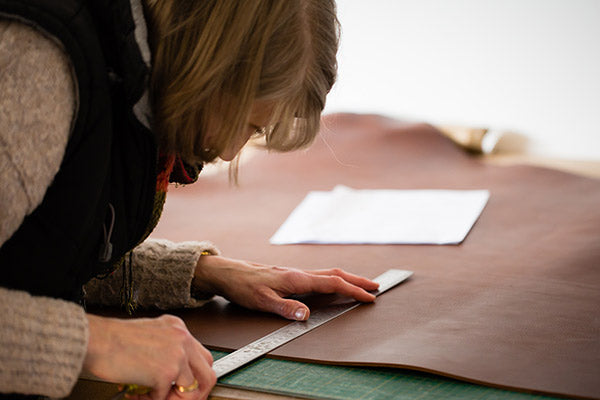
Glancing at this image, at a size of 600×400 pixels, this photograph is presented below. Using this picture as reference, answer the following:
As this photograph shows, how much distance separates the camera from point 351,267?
53.6 inches

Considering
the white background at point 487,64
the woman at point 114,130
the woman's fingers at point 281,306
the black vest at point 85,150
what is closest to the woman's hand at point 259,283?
the woman's fingers at point 281,306

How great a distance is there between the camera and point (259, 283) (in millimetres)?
1157

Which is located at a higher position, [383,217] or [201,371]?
[201,371]

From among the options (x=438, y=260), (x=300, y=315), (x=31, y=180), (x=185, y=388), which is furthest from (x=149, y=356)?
(x=438, y=260)

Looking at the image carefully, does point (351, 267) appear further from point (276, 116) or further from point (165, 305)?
point (276, 116)

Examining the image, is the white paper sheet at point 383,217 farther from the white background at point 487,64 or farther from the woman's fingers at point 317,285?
the white background at point 487,64

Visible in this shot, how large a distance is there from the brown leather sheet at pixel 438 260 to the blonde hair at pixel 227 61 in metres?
0.29

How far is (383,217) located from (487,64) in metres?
0.89

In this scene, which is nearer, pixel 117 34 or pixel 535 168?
pixel 117 34

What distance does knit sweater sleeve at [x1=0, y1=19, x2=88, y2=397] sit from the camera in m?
0.76

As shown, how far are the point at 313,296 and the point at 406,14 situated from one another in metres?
1.37

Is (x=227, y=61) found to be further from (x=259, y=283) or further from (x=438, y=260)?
(x=438, y=260)

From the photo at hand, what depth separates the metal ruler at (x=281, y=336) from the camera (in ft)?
3.13

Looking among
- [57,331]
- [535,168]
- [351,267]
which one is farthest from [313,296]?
[535,168]
